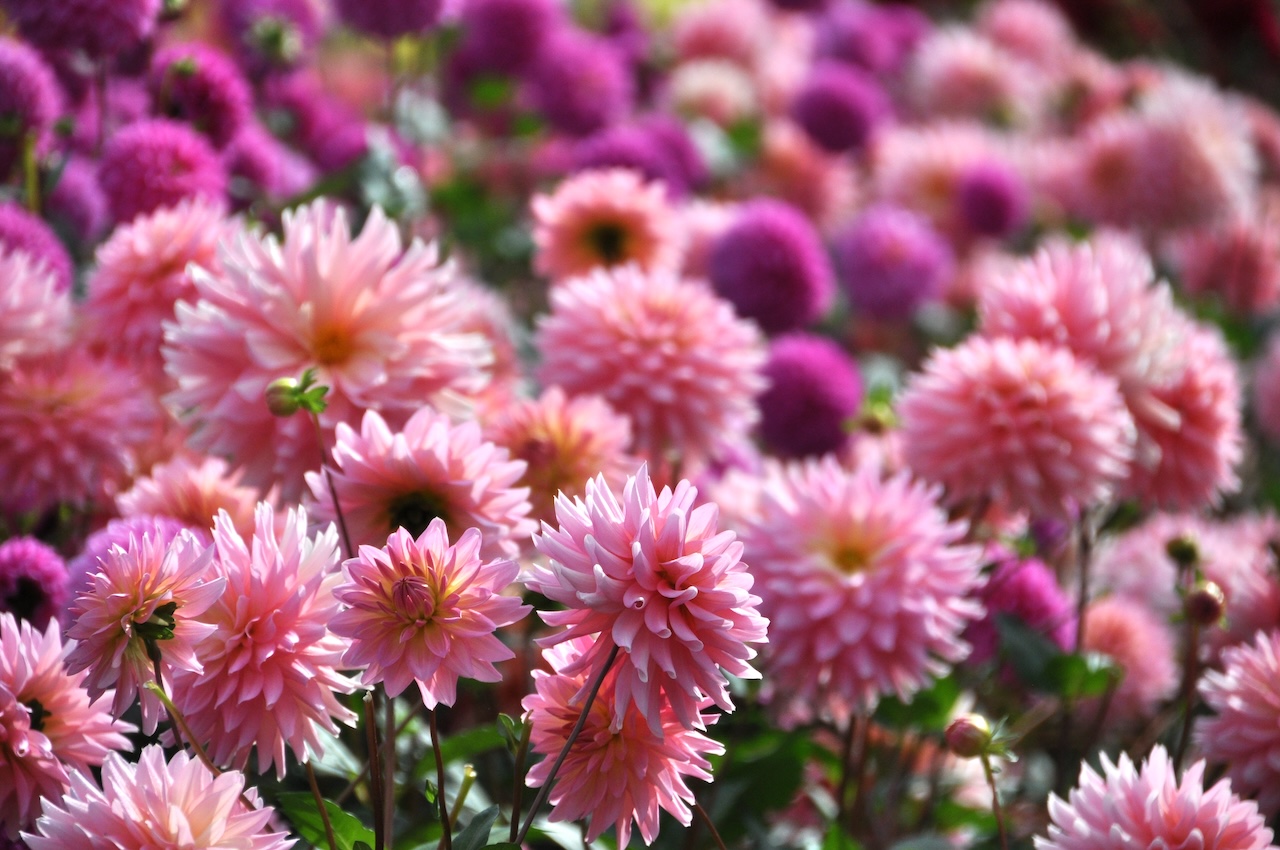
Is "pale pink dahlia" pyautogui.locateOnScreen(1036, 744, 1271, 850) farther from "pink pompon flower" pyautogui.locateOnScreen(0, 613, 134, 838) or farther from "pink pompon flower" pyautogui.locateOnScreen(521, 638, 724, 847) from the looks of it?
"pink pompon flower" pyautogui.locateOnScreen(0, 613, 134, 838)

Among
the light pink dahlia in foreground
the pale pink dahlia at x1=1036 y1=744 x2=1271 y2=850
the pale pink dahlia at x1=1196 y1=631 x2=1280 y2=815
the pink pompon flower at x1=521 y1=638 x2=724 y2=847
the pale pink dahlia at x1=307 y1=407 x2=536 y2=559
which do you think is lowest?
the light pink dahlia in foreground

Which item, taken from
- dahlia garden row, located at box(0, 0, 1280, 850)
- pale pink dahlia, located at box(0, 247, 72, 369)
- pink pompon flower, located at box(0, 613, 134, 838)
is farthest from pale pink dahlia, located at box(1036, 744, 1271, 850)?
pale pink dahlia, located at box(0, 247, 72, 369)

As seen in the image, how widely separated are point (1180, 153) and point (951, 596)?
1363mm

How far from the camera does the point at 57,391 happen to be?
103cm

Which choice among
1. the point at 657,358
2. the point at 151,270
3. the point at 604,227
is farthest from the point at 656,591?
the point at 604,227

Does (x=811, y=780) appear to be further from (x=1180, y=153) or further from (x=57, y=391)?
(x=1180, y=153)

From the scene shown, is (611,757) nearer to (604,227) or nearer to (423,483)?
(423,483)

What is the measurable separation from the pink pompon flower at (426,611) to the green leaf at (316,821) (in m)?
0.15

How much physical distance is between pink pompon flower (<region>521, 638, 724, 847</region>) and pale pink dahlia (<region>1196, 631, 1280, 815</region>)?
1.62ft

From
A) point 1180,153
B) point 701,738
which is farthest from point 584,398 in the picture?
point 1180,153

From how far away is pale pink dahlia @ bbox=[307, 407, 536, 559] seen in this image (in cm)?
74

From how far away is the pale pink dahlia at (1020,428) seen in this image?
3.47ft

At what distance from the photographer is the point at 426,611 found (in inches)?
24.6

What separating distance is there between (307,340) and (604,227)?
2.11 feet
